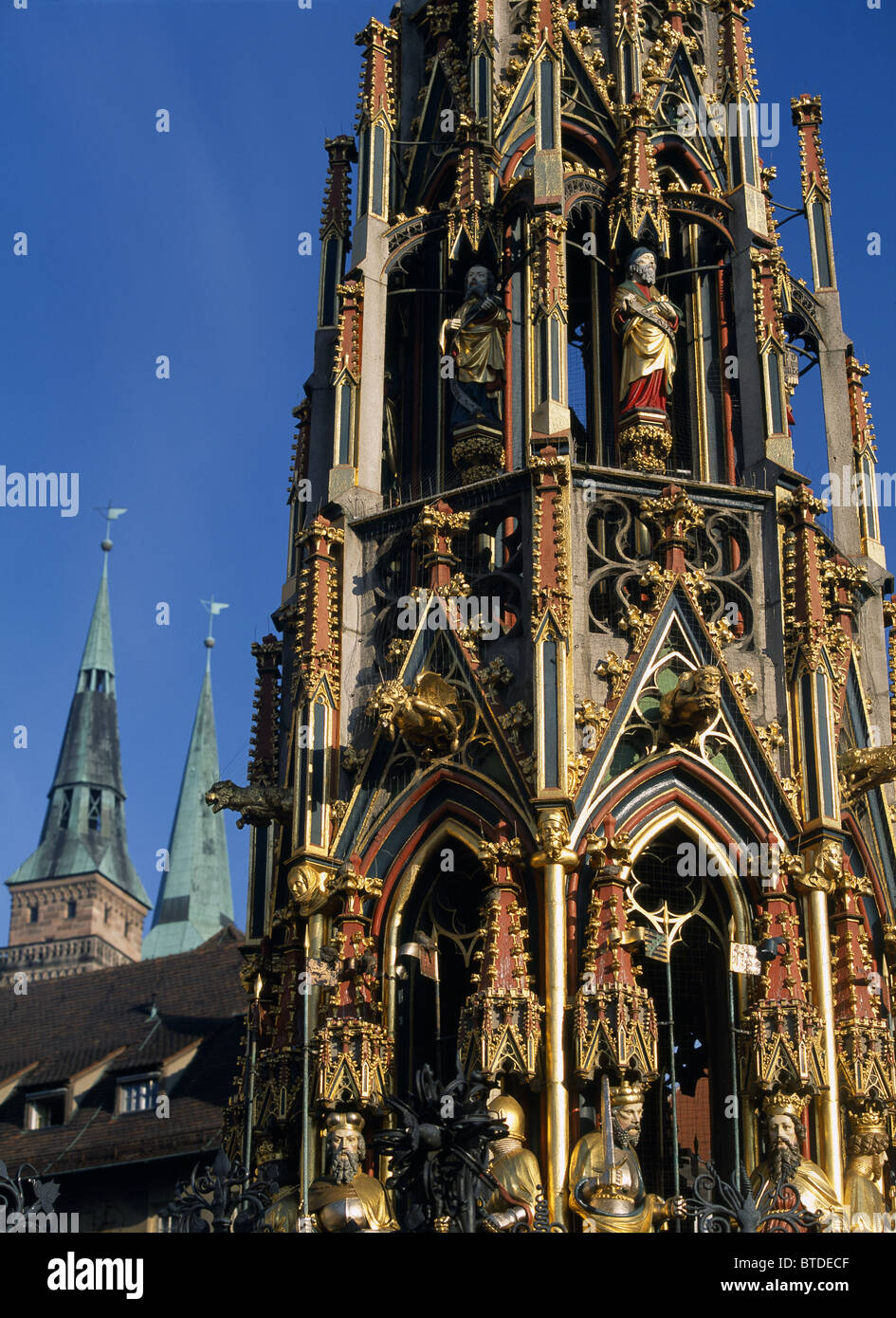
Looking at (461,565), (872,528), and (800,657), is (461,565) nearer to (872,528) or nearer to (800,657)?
(800,657)

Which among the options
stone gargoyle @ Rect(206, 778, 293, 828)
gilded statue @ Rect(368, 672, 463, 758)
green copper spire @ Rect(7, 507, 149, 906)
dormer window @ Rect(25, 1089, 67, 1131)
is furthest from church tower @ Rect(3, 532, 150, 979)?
gilded statue @ Rect(368, 672, 463, 758)

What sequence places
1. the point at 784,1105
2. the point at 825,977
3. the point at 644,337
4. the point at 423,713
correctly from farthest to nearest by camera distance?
1. the point at 644,337
2. the point at 423,713
3. the point at 825,977
4. the point at 784,1105

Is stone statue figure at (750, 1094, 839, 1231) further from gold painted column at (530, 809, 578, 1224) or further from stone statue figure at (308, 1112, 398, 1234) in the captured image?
stone statue figure at (308, 1112, 398, 1234)

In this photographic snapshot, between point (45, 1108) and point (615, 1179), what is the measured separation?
21.5 m

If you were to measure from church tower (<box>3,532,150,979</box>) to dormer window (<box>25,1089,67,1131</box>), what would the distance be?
1697 inches

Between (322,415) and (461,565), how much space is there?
5.54 meters

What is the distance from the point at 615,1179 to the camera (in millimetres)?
29875

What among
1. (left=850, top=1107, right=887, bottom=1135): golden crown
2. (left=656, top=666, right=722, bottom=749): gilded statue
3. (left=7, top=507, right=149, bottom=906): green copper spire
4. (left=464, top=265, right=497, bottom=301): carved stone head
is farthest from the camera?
(left=7, top=507, right=149, bottom=906): green copper spire

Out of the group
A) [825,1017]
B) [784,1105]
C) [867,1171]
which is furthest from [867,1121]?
[784,1105]

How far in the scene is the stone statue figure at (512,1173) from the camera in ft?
96.8

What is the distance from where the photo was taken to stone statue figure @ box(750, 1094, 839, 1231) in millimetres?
30625

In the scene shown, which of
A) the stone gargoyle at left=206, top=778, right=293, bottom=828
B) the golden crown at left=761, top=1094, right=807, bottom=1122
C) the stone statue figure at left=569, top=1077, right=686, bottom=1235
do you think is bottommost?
the stone statue figure at left=569, top=1077, right=686, bottom=1235

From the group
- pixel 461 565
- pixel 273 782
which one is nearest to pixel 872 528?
pixel 461 565

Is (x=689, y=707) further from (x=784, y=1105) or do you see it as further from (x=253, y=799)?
(x=253, y=799)
